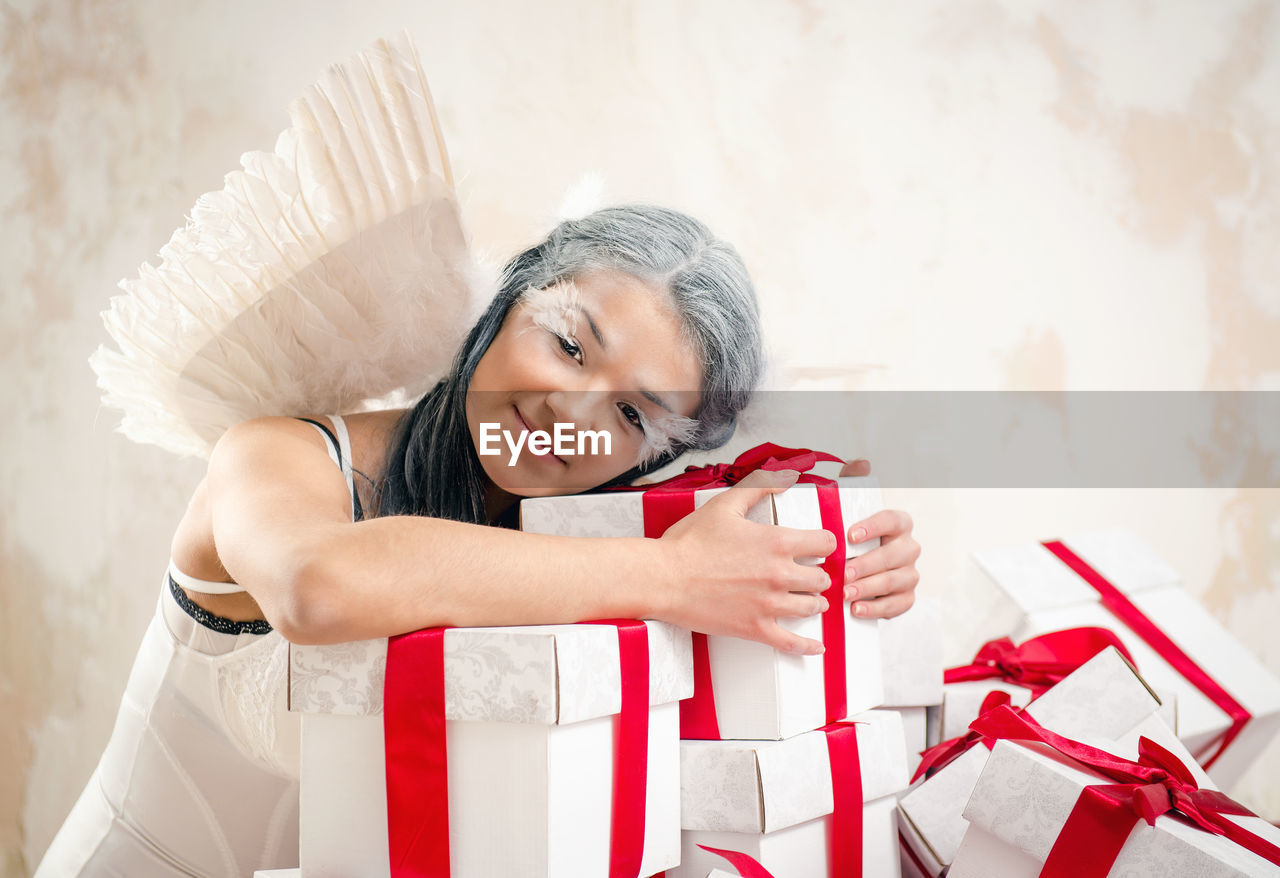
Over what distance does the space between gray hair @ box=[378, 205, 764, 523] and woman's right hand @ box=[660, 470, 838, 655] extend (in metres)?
0.32

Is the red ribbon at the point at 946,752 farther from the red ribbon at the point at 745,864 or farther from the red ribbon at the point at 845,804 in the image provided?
the red ribbon at the point at 745,864

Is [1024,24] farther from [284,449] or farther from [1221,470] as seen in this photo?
[284,449]

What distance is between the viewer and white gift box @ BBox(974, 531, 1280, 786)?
3.85 ft

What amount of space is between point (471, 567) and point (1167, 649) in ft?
3.32

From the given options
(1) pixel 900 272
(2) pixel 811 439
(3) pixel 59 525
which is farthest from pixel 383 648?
(3) pixel 59 525

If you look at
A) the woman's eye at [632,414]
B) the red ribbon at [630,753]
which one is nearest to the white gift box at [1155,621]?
the woman's eye at [632,414]

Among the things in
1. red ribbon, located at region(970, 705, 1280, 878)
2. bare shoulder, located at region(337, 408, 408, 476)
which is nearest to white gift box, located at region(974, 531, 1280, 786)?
red ribbon, located at region(970, 705, 1280, 878)

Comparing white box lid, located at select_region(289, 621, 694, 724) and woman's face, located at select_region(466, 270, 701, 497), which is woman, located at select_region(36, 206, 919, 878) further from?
white box lid, located at select_region(289, 621, 694, 724)

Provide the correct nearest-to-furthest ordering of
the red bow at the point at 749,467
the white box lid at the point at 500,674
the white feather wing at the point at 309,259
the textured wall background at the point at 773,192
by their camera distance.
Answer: the white box lid at the point at 500,674
the red bow at the point at 749,467
the white feather wing at the point at 309,259
the textured wall background at the point at 773,192

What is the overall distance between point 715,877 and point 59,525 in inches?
77.7

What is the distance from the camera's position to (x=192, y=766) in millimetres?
1076

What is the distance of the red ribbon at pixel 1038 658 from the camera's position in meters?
1.16

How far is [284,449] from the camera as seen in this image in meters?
0.88

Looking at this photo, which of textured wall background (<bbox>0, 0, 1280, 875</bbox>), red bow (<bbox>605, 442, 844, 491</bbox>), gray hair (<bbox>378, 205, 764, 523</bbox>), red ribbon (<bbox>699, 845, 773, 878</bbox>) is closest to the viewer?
red ribbon (<bbox>699, 845, 773, 878</bbox>)
